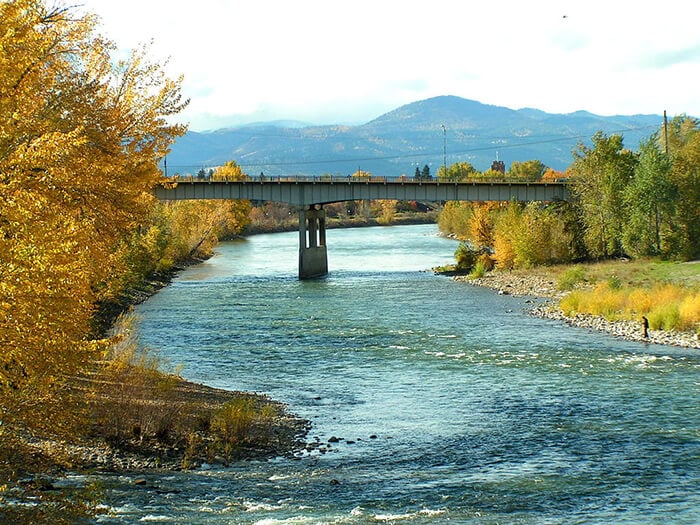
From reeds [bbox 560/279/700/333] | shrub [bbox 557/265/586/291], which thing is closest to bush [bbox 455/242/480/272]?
shrub [bbox 557/265/586/291]

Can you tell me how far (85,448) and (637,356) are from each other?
25.2 meters

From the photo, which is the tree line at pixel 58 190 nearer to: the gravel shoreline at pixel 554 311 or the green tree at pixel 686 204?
the gravel shoreline at pixel 554 311

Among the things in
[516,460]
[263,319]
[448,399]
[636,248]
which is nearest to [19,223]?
[516,460]

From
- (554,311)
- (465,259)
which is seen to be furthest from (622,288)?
(465,259)

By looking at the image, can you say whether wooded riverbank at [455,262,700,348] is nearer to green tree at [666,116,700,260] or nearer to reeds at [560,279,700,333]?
reeds at [560,279,700,333]

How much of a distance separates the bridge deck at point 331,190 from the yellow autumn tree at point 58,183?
2683 inches

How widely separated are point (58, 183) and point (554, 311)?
40218mm

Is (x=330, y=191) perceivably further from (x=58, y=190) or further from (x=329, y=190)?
(x=58, y=190)

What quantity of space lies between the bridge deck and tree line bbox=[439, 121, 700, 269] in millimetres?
4790

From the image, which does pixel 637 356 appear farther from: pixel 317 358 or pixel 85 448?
pixel 85 448

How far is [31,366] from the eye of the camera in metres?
14.6

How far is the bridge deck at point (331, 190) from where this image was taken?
9669 centimetres

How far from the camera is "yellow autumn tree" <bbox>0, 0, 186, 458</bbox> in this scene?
14344mm

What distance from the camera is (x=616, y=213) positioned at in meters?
83.6
